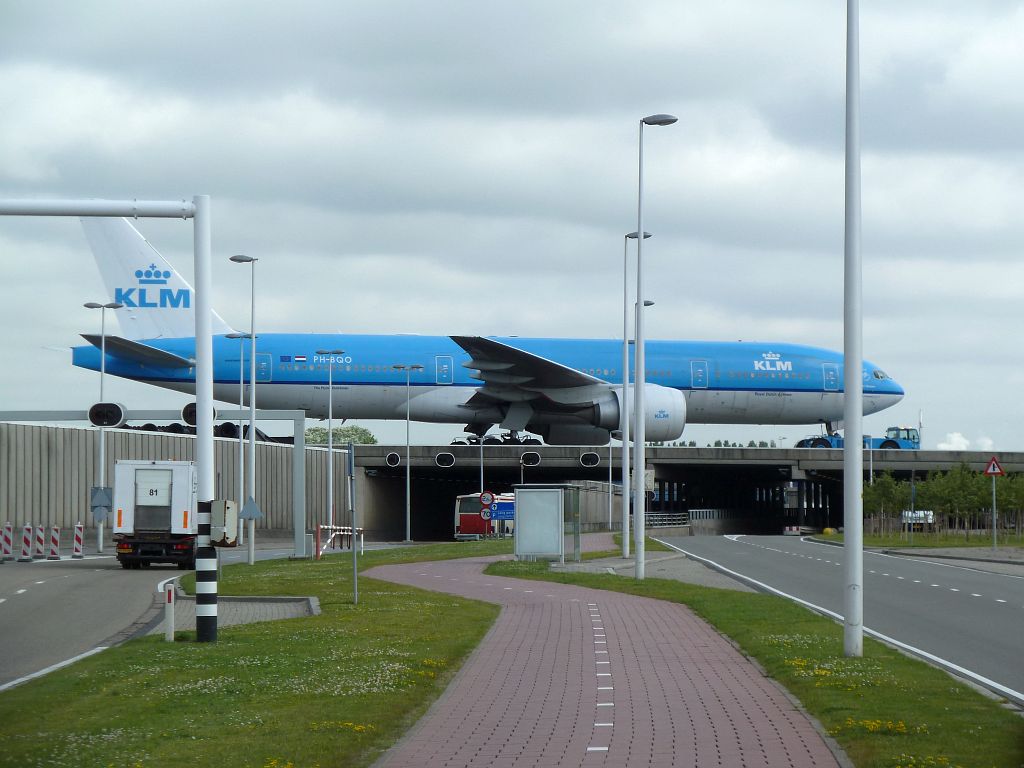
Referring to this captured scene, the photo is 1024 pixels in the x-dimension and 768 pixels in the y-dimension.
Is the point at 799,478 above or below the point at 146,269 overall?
below

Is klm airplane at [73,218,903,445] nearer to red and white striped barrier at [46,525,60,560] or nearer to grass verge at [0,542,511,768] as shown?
red and white striped barrier at [46,525,60,560]

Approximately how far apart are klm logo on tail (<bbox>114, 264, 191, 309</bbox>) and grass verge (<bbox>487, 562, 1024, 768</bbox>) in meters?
45.1

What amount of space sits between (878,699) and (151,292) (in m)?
53.2

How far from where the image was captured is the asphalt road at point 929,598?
16.1 meters

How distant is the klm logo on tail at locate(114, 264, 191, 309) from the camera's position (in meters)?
60.9

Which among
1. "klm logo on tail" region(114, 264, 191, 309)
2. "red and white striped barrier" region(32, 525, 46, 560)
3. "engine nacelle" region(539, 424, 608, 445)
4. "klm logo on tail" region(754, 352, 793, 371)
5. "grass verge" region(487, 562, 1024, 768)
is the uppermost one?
"klm logo on tail" region(114, 264, 191, 309)

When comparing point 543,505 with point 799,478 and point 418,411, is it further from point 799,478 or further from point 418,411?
point 799,478

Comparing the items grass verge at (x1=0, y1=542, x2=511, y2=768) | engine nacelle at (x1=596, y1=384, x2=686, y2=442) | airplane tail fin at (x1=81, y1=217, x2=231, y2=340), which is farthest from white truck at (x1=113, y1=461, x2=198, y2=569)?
airplane tail fin at (x1=81, y1=217, x2=231, y2=340)

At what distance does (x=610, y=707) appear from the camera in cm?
1152

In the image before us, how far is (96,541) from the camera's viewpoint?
53156 mm

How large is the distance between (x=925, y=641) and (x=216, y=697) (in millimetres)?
9572

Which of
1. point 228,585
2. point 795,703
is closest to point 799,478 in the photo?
point 228,585

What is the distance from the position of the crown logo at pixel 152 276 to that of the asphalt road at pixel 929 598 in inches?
1107

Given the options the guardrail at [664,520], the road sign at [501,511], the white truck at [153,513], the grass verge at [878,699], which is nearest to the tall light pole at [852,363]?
the grass verge at [878,699]
